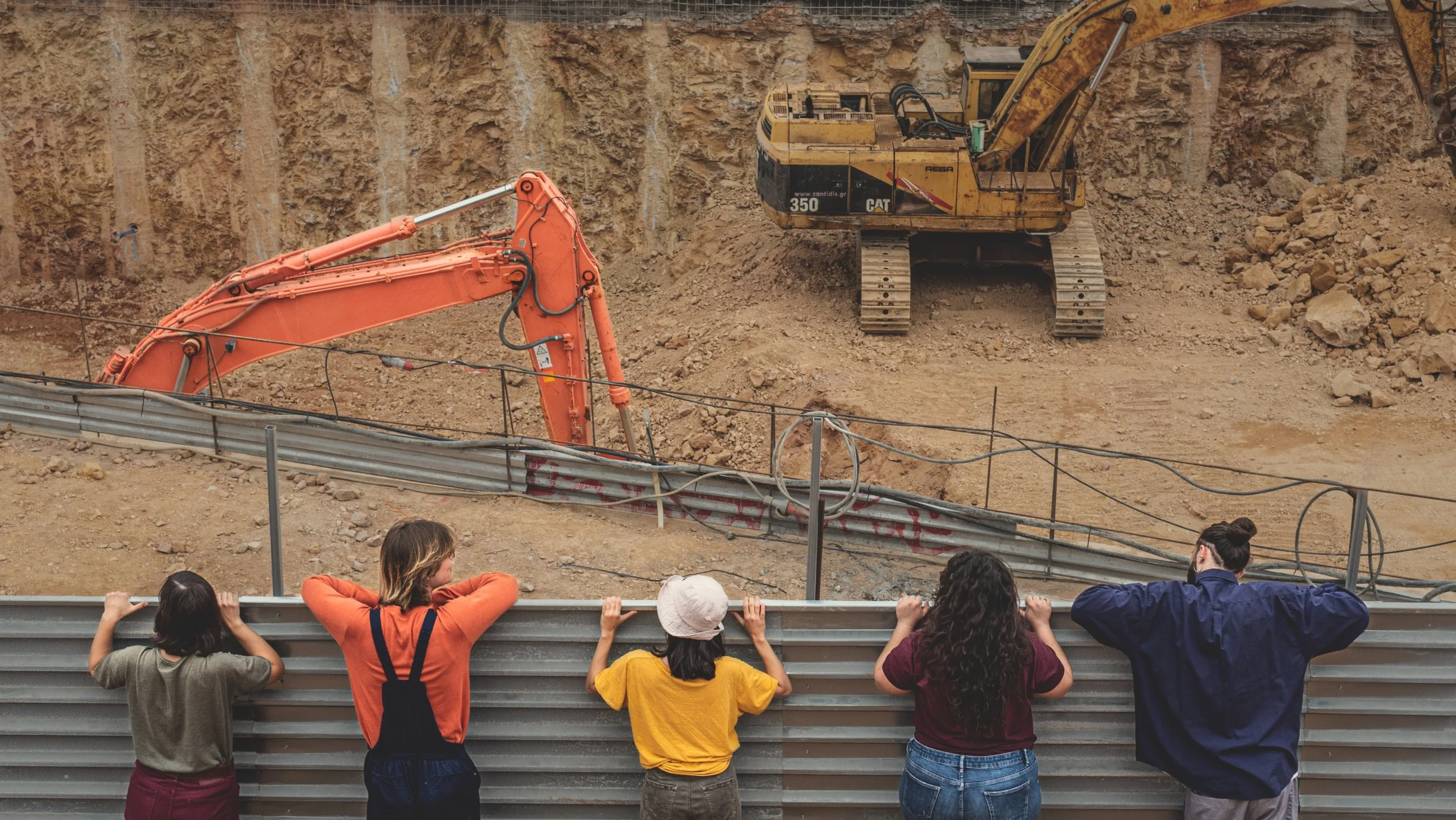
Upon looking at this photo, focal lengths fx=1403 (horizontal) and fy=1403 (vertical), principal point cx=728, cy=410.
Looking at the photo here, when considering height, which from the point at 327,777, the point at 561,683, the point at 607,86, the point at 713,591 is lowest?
the point at 327,777

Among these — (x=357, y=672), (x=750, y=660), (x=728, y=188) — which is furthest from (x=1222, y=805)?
(x=728, y=188)

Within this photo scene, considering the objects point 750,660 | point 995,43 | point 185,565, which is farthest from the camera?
point 995,43

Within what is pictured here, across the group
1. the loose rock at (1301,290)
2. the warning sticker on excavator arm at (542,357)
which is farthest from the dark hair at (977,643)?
the loose rock at (1301,290)

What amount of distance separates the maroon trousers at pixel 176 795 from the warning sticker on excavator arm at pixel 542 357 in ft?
21.3

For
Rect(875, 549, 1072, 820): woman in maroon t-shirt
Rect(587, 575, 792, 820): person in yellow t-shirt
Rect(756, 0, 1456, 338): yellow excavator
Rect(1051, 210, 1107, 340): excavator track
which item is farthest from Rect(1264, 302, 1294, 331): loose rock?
Rect(587, 575, 792, 820): person in yellow t-shirt

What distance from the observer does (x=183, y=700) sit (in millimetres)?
5246

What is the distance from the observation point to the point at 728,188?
19516 mm

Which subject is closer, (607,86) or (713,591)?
(713,591)

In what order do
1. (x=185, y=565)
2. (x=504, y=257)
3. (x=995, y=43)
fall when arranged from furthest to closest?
(x=995, y=43) < (x=504, y=257) < (x=185, y=565)

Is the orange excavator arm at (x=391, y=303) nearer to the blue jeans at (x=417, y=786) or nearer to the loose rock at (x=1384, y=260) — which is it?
the blue jeans at (x=417, y=786)

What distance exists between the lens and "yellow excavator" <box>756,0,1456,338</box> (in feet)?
49.9

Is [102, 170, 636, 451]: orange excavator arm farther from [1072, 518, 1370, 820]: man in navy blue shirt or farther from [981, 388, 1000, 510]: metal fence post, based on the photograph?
[1072, 518, 1370, 820]: man in navy blue shirt

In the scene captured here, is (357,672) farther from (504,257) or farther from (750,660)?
(504,257)

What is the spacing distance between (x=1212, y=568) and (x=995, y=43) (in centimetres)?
1483
